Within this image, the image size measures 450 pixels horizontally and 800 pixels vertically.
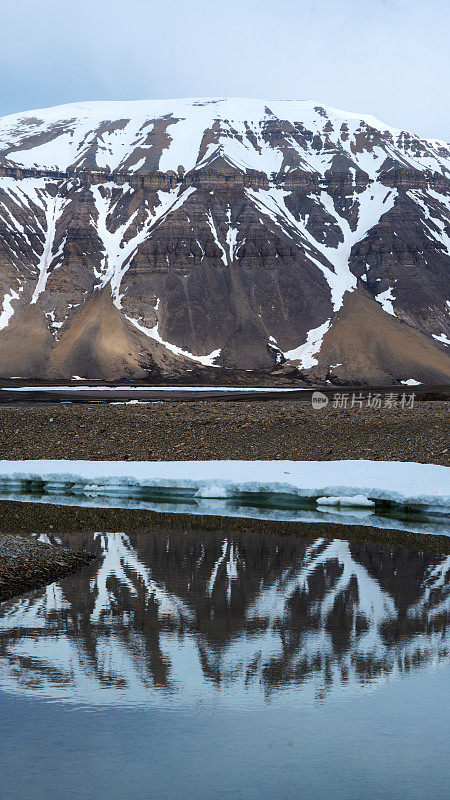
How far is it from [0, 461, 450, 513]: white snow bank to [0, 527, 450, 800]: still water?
385 inches

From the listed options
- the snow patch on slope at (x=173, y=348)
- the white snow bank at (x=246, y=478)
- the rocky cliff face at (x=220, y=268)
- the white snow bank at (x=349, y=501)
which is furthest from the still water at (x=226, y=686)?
the snow patch on slope at (x=173, y=348)

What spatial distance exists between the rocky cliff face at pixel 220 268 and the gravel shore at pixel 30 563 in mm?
111261

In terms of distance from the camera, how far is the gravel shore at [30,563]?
14.5 m

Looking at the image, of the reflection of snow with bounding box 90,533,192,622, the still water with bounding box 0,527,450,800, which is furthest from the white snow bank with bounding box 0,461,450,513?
the still water with bounding box 0,527,450,800

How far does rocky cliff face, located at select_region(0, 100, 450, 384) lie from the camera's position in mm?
137250

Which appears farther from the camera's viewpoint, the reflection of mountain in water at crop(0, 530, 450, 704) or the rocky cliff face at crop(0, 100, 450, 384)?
the rocky cliff face at crop(0, 100, 450, 384)

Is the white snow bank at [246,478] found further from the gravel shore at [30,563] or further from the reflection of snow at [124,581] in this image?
the gravel shore at [30,563]

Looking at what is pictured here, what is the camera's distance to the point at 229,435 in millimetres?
38469

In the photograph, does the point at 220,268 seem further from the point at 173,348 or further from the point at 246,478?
the point at 246,478

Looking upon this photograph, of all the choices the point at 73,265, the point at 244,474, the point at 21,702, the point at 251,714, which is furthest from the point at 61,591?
the point at 73,265

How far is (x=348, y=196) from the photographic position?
190625mm

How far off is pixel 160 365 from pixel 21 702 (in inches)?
4953

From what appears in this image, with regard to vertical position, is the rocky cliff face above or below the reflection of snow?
above

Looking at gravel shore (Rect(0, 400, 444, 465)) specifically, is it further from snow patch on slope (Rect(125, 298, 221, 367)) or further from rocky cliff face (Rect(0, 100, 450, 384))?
snow patch on slope (Rect(125, 298, 221, 367))
